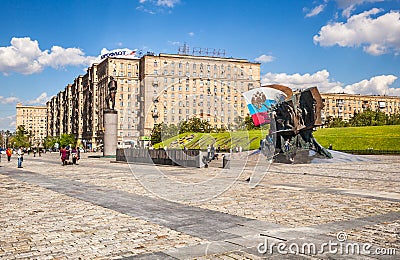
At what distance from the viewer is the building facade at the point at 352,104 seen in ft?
554

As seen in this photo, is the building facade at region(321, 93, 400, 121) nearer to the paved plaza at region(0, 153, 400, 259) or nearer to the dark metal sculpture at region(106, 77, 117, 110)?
the dark metal sculpture at region(106, 77, 117, 110)

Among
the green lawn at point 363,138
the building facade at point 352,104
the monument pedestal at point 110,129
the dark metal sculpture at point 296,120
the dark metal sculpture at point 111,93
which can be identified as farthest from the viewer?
the building facade at point 352,104

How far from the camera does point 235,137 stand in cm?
1168

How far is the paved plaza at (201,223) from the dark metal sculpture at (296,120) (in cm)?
2035

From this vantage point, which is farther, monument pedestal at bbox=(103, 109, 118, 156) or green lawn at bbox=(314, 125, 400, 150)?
green lawn at bbox=(314, 125, 400, 150)

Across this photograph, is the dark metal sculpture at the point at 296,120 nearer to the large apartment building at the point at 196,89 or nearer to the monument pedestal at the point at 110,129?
the monument pedestal at the point at 110,129

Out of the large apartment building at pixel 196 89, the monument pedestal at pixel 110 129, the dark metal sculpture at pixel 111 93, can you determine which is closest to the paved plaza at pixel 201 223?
the large apartment building at pixel 196 89

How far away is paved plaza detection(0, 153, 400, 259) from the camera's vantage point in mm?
7434

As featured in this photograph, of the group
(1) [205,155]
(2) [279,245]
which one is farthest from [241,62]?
(1) [205,155]

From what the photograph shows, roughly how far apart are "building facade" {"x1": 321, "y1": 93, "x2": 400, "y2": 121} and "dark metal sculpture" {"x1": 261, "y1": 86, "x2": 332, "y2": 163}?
13014 cm

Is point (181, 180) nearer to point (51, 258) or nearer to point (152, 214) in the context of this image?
point (152, 214)

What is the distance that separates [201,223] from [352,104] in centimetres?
17806

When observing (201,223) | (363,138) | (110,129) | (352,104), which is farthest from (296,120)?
(352,104)

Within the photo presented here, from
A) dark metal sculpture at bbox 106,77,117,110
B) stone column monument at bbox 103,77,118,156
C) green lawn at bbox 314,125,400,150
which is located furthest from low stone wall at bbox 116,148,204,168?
green lawn at bbox 314,125,400,150
